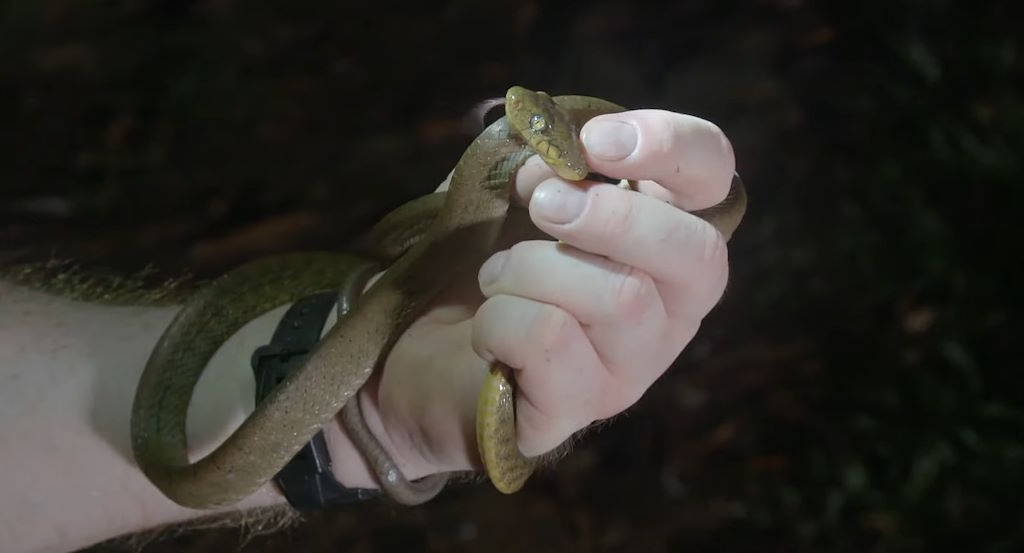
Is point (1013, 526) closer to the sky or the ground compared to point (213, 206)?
closer to the ground

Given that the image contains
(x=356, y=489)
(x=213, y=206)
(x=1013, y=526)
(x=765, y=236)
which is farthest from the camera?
(x=1013, y=526)

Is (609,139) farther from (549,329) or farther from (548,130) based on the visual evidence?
(549,329)

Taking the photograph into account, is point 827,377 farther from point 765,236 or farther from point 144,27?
point 144,27

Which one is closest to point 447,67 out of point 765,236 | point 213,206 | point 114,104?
point 213,206

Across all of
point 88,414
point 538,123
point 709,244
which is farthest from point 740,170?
point 88,414

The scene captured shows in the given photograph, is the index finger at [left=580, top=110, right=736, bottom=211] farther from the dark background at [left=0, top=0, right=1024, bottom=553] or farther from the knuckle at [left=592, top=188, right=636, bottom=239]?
the dark background at [left=0, top=0, right=1024, bottom=553]

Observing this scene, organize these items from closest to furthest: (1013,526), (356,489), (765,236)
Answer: (356,489), (765,236), (1013,526)
